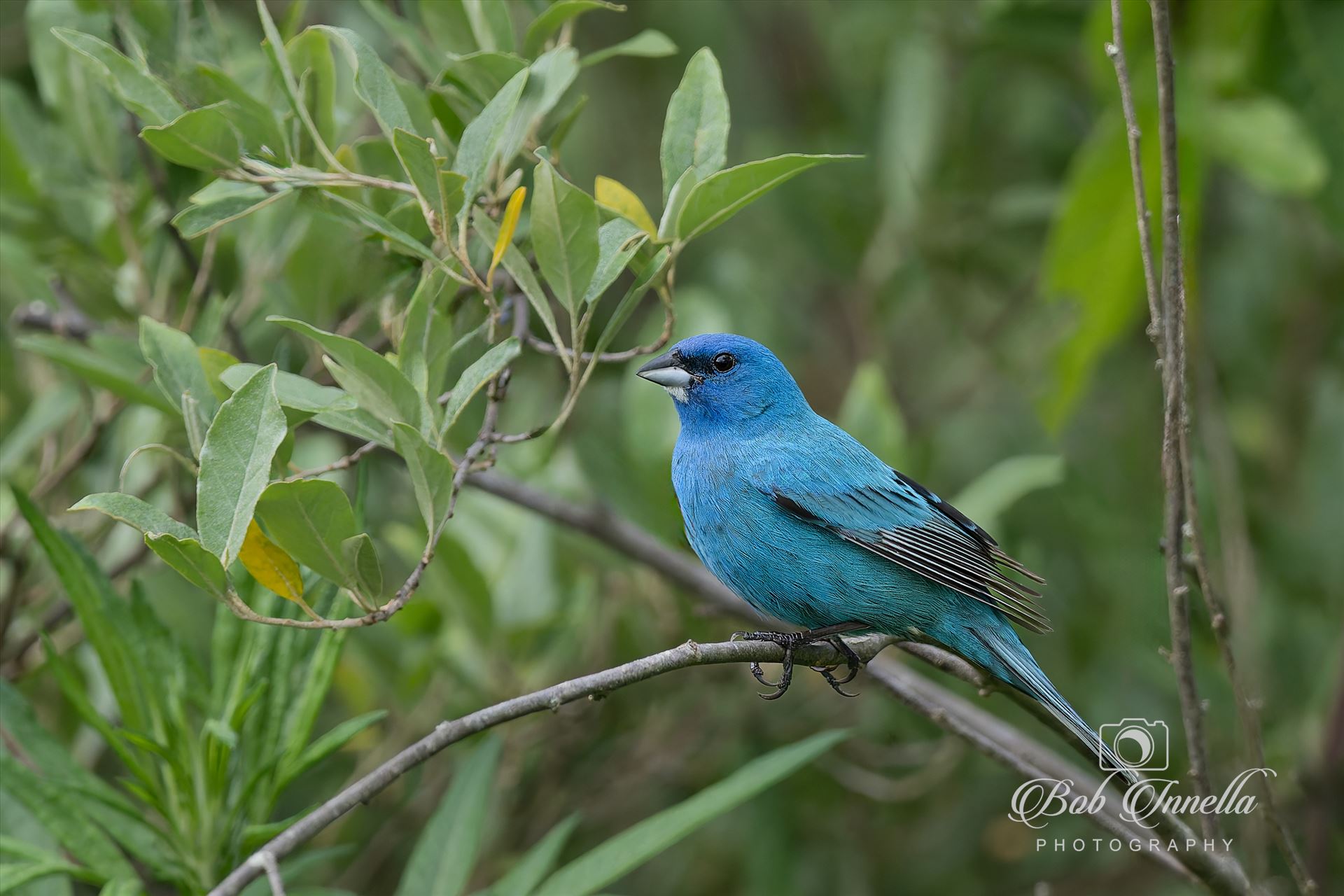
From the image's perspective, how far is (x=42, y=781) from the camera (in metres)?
2.70

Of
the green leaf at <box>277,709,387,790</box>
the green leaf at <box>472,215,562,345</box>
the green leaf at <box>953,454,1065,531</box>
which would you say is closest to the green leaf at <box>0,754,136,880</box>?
the green leaf at <box>277,709,387,790</box>

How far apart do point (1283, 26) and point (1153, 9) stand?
6.46ft

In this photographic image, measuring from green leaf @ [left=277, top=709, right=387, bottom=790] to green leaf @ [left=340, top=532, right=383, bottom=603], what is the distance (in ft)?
1.34

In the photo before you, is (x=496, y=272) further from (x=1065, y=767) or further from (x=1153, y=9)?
(x=1065, y=767)

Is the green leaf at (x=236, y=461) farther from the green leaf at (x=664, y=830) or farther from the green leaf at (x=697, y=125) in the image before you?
the green leaf at (x=664, y=830)

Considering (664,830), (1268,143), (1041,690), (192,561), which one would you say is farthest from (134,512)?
(1268,143)

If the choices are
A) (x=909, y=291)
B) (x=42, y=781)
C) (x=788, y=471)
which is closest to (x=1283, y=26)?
(x=909, y=291)

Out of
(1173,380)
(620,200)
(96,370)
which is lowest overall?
(96,370)

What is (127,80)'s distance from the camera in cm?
262

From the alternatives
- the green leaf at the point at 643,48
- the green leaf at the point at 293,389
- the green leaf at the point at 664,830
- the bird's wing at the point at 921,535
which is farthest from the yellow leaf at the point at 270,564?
the bird's wing at the point at 921,535

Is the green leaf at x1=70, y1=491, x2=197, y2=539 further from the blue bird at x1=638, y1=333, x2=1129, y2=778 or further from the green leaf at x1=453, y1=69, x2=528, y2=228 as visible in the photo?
the blue bird at x1=638, y1=333, x2=1129, y2=778

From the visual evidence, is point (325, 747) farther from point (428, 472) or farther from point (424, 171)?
point (424, 171)

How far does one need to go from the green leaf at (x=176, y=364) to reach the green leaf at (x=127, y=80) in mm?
475

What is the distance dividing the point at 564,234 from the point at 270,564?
79cm
